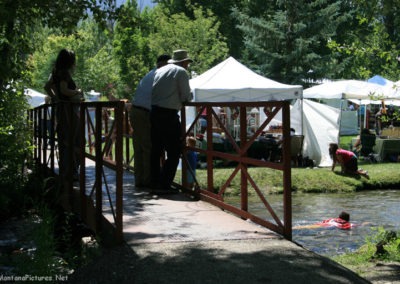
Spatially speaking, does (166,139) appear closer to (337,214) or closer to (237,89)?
(337,214)

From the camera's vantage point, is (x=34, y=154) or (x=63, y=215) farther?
(x=34, y=154)

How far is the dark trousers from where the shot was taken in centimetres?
764

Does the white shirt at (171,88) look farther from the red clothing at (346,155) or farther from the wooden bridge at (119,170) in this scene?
the red clothing at (346,155)

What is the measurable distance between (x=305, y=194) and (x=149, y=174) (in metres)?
6.62

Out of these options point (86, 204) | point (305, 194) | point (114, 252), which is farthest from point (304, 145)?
point (114, 252)

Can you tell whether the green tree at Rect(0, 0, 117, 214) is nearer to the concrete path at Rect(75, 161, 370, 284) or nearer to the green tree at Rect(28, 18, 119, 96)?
the concrete path at Rect(75, 161, 370, 284)

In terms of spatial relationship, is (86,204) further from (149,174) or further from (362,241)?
(362,241)

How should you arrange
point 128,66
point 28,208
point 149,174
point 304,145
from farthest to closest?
point 128,66 → point 304,145 → point 28,208 → point 149,174

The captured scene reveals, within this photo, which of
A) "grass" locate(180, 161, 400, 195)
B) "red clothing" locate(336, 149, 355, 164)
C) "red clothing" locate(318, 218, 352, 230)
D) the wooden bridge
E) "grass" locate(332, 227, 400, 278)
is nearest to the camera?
the wooden bridge

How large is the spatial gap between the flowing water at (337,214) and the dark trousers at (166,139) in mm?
2386

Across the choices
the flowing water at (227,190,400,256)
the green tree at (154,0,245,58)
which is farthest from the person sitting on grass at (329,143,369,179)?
the green tree at (154,0,245,58)

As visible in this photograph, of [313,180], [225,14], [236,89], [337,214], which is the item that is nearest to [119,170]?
[337,214]

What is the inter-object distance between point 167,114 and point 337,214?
16.9ft

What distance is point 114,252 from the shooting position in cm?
509
